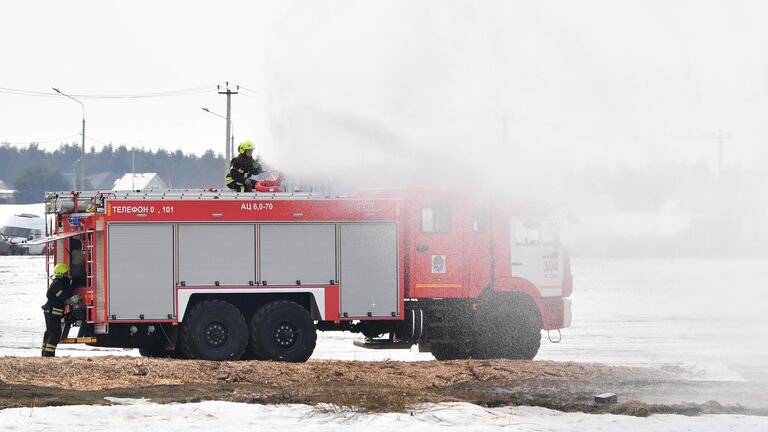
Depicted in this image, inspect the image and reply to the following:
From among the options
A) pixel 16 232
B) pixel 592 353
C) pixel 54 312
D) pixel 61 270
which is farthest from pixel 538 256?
pixel 16 232

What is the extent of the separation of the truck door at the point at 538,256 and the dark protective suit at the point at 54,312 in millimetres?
7233

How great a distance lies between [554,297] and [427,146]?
136 inches

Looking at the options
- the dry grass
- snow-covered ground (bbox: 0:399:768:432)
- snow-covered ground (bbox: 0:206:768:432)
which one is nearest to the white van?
snow-covered ground (bbox: 0:206:768:432)

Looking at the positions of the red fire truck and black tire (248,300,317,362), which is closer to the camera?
the red fire truck

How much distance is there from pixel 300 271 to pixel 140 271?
246 cm

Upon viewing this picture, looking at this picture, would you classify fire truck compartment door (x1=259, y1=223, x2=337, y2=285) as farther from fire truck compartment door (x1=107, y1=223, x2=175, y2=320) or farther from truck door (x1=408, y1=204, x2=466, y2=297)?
fire truck compartment door (x1=107, y1=223, x2=175, y2=320)

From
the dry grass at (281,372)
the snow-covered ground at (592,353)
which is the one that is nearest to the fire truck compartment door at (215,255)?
the dry grass at (281,372)

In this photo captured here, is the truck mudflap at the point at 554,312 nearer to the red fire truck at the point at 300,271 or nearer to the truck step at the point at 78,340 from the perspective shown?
the red fire truck at the point at 300,271

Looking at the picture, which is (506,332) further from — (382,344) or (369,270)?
(369,270)

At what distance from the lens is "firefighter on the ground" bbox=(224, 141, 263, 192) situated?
65.4 feet

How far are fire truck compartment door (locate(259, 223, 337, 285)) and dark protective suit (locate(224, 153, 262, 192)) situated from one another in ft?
4.81

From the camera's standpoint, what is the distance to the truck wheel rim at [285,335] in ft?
61.2

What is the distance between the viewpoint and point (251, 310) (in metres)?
18.9

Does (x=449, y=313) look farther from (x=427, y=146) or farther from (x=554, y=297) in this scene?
(x=427, y=146)
